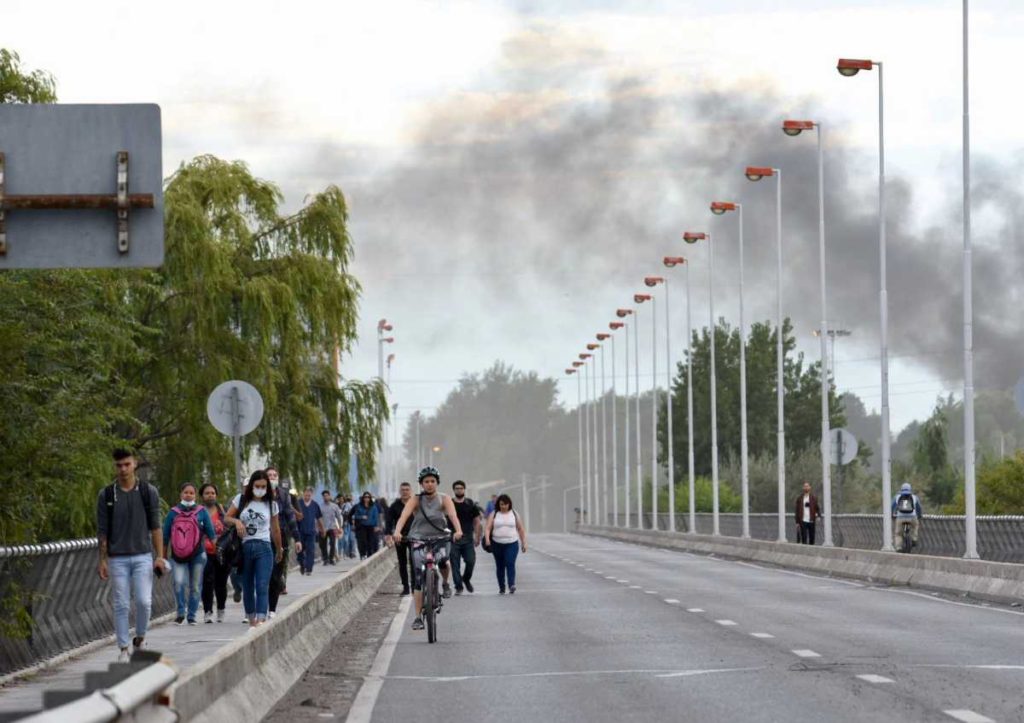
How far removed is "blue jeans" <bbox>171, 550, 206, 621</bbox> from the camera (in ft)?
81.3

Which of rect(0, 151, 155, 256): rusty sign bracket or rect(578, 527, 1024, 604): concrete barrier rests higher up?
rect(0, 151, 155, 256): rusty sign bracket

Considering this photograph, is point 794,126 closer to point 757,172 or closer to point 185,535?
point 757,172

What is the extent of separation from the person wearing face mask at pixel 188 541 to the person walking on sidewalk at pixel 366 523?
24725mm

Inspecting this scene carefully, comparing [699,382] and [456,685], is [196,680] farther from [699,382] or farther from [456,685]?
[699,382]

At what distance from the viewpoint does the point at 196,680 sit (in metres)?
10.8

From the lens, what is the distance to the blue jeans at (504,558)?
33.9 m

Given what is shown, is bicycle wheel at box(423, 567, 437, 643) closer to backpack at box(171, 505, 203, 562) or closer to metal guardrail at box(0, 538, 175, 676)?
metal guardrail at box(0, 538, 175, 676)

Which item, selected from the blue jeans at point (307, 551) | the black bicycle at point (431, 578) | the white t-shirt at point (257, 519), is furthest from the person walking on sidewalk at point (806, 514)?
the white t-shirt at point (257, 519)

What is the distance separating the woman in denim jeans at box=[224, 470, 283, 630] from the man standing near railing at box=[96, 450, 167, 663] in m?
3.60

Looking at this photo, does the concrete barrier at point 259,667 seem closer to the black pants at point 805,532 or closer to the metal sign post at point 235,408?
the metal sign post at point 235,408

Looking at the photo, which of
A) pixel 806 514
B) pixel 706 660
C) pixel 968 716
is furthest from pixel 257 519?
pixel 806 514

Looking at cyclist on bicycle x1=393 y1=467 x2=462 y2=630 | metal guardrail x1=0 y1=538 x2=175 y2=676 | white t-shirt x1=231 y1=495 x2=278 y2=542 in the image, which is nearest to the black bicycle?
cyclist on bicycle x1=393 y1=467 x2=462 y2=630

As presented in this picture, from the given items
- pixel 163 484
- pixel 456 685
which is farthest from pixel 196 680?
pixel 163 484

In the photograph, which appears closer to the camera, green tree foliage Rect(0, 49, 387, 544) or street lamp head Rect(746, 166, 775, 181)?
green tree foliage Rect(0, 49, 387, 544)
